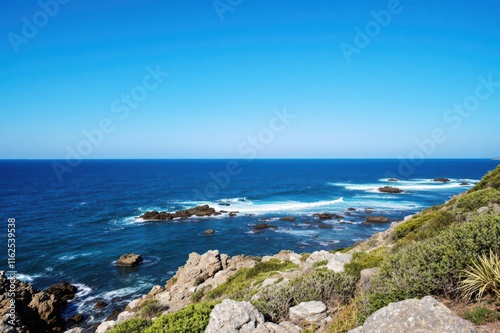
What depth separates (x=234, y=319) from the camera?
7.82 metres

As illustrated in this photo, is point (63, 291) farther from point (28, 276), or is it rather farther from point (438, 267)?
point (438, 267)

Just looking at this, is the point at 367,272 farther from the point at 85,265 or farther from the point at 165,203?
the point at 165,203

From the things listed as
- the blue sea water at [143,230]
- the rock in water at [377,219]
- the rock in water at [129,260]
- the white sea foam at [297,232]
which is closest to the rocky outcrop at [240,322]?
the blue sea water at [143,230]

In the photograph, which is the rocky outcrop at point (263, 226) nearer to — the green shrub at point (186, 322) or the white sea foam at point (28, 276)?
the white sea foam at point (28, 276)

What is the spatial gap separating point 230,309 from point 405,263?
4895 millimetres

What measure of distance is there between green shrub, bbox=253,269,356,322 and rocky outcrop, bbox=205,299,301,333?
2.81ft

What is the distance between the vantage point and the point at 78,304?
Answer: 1101 inches

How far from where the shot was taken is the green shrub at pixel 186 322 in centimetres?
849

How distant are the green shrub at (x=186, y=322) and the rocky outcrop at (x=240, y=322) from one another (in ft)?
2.40

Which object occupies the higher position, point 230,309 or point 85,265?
point 230,309

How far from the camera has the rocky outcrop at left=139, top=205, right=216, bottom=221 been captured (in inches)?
2309

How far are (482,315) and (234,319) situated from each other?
17.8 ft

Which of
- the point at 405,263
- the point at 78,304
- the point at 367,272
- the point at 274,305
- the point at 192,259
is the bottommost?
the point at 78,304

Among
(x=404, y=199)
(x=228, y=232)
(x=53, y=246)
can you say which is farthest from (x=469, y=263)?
(x=404, y=199)
